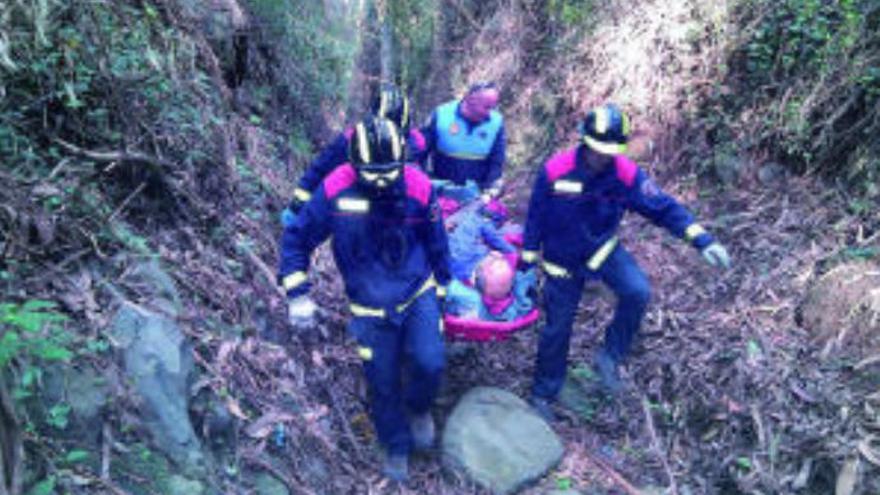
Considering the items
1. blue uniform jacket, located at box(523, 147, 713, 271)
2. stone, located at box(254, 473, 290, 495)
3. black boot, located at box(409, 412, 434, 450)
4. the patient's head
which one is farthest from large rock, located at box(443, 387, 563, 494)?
stone, located at box(254, 473, 290, 495)

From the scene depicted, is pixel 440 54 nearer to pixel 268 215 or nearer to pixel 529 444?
pixel 268 215

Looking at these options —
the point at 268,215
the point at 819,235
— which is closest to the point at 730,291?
the point at 819,235

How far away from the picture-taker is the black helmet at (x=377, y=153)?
395 cm

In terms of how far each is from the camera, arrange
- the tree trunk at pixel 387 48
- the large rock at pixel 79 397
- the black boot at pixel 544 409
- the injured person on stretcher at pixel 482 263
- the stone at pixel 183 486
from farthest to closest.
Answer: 1. the tree trunk at pixel 387 48
2. the black boot at pixel 544 409
3. the injured person on stretcher at pixel 482 263
4. the stone at pixel 183 486
5. the large rock at pixel 79 397

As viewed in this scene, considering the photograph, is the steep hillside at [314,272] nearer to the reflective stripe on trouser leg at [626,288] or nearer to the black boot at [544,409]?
the black boot at [544,409]

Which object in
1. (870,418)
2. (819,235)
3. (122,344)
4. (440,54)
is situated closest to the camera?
(122,344)

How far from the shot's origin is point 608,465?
4.88 meters

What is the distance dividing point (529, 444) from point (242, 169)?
362 centimetres

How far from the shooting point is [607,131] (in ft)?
14.8

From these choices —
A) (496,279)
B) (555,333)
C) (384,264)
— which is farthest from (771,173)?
(384,264)

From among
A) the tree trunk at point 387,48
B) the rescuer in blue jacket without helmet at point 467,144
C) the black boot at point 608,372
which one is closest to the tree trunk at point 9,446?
the black boot at point 608,372

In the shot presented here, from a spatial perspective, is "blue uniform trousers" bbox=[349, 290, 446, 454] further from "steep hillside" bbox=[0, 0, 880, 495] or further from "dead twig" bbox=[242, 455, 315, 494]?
"dead twig" bbox=[242, 455, 315, 494]

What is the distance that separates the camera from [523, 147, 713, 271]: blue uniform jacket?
4766 mm

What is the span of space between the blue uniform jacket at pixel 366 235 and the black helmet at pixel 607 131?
1147 mm
